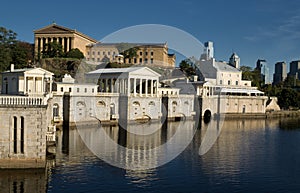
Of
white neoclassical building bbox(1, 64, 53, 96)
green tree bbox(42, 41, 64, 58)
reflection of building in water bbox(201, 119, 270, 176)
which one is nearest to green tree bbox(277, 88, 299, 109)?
reflection of building in water bbox(201, 119, 270, 176)

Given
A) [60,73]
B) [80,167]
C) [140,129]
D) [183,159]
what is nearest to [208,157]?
[183,159]

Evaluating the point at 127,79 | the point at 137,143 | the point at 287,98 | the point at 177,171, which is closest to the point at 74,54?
the point at 127,79

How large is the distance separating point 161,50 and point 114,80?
174ft

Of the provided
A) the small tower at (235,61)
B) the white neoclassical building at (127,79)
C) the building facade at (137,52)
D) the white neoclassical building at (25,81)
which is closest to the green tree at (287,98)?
the small tower at (235,61)

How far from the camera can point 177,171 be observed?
32469 millimetres

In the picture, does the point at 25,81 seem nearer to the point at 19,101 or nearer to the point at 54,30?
the point at 19,101

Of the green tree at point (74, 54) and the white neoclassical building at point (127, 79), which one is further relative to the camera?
the green tree at point (74, 54)

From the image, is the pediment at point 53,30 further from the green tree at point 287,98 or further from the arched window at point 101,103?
the green tree at point 287,98

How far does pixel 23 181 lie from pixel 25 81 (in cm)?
2853

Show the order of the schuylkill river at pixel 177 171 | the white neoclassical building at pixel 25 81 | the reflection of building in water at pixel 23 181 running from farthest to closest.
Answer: the white neoclassical building at pixel 25 81 → the schuylkill river at pixel 177 171 → the reflection of building in water at pixel 23 181

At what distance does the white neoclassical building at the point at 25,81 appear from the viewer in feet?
173

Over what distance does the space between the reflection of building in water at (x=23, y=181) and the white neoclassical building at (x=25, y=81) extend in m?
25.9

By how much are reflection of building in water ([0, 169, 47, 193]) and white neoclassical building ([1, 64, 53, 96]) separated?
25860 mm

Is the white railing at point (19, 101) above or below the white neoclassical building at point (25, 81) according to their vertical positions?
below
